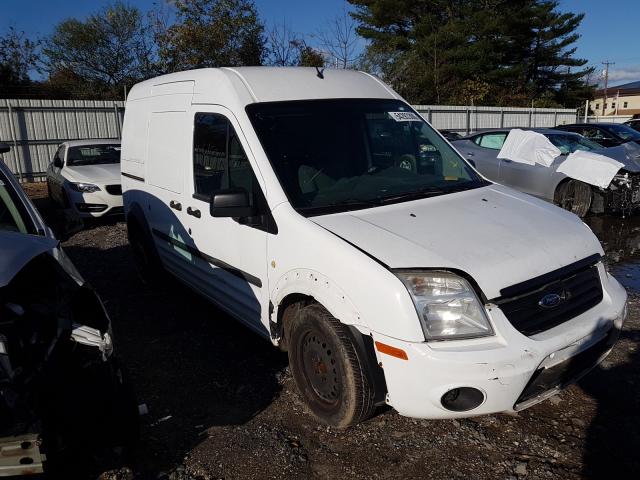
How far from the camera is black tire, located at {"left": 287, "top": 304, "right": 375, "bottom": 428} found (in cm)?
277

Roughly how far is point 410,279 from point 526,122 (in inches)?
1089

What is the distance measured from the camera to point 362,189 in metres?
3.46

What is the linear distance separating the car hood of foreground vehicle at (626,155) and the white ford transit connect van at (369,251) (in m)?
6.10

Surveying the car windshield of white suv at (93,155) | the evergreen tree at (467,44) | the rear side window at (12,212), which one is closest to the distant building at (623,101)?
the evergreen tree at (467,44)

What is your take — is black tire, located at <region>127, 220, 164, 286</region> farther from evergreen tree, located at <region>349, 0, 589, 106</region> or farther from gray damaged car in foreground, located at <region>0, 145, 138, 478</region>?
evergreen tree, located at <region>349, 0, 589, 106</region>

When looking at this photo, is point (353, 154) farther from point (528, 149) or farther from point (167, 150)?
point (528, 149)

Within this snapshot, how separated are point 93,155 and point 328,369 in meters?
9.07

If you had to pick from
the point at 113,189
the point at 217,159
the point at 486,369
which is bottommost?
the point at 486,369

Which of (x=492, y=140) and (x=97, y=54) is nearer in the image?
(x=492, y=140)

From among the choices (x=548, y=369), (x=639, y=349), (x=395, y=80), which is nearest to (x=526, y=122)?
(x=395, y=80)

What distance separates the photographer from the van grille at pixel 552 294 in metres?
2.62

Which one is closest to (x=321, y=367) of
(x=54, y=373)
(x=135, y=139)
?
(x=54, y=373)

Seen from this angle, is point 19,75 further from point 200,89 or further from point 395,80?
point 200,89

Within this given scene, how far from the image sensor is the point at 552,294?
2.76 meters
